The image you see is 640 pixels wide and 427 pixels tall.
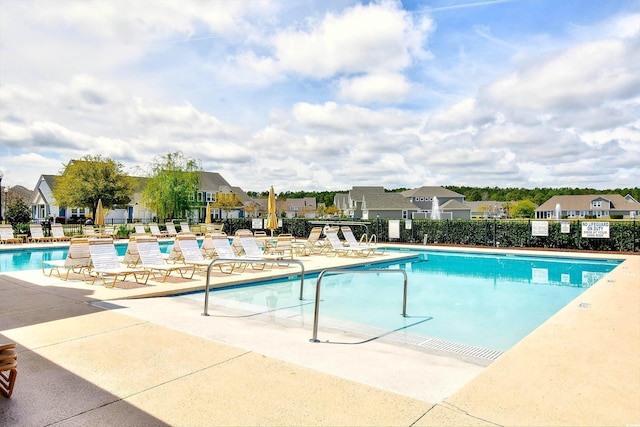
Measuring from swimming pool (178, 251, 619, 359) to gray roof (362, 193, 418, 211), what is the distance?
3980 centimetres

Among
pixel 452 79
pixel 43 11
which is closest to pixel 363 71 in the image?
pixel 452 79

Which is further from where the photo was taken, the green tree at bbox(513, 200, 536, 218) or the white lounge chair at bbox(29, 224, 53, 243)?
the green tree at bbox(513, 200, 536, 218)

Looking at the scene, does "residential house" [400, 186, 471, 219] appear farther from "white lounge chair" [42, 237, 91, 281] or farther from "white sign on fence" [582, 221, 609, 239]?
"white lounge chair" [42, 237, 91, 281]

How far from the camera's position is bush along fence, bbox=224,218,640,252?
1966cm

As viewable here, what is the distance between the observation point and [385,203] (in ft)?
184

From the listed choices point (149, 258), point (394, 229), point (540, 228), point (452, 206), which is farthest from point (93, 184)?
point (452, 206)

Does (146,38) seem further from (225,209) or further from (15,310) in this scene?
(225,209)

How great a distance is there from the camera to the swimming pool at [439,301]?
674cm

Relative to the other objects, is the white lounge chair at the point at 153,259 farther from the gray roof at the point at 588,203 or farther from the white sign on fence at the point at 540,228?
the gray roof at the point at 588,203

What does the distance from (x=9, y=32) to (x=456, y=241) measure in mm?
21145

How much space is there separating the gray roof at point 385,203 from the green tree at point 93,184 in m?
29.7

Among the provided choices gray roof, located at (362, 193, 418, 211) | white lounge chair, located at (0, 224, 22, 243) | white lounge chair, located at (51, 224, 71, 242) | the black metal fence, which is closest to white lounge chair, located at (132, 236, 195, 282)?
white lounge chair, located at (51, 224, 71, 242)

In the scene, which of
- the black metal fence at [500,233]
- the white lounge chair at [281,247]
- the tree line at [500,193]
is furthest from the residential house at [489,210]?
the white lounge chair at [281,247]

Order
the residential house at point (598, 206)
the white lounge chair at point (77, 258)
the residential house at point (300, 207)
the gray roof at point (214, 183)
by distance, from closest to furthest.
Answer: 1. the white lounge chair at point (77, 258)
2. the gray roof at point (214, 183)
3. the residential house at point (598, 206)
4. the residential house at point (300, 207)
